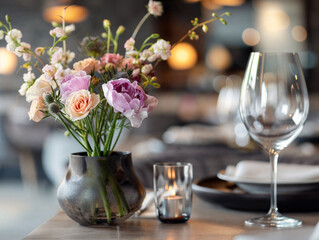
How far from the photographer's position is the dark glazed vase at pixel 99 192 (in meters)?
0.91

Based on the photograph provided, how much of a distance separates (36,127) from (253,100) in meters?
5.08

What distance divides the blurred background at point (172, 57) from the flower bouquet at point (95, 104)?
169 inches

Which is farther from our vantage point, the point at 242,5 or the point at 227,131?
the point at 242,5

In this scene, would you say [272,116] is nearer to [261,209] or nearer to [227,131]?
[261,209]

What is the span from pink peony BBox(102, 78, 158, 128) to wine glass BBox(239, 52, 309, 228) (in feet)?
0.52

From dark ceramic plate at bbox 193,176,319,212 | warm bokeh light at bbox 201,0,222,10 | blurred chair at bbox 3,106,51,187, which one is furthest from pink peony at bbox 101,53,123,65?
warm bokeh light at bbox 201,0,222,10

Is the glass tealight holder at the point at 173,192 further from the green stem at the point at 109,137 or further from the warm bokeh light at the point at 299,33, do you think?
the warm bokeh light at the point at 299,33

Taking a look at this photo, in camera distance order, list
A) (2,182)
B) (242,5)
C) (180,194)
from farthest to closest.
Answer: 1. (242,5)
2. (2,182)
3. (180,194)

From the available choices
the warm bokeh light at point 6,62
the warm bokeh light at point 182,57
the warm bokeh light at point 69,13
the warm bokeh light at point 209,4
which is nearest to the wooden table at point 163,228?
the warm bokeh light at point 69,13

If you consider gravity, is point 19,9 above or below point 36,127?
above

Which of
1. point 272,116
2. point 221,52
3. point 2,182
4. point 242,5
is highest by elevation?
point 242,5

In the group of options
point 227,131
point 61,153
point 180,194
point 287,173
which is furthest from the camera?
point 61,153

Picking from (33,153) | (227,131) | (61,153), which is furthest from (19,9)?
(227,131)

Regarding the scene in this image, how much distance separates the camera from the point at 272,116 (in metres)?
0.88
